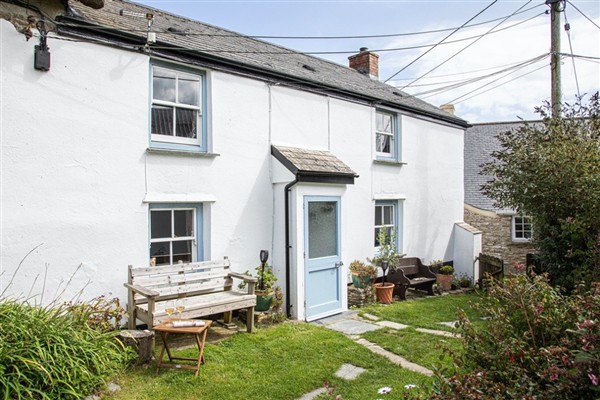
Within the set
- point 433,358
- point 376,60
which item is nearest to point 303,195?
point 433,358

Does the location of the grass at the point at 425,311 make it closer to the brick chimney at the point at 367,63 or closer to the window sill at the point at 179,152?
the window sill at the point at 179,152

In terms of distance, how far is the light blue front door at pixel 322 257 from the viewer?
8.80 meters

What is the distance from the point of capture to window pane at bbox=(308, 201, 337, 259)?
9.00m

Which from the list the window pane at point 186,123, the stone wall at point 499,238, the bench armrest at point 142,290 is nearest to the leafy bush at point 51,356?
the bench armrest at point 142,290

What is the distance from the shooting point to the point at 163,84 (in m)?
7.78

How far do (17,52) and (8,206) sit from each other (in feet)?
7.28

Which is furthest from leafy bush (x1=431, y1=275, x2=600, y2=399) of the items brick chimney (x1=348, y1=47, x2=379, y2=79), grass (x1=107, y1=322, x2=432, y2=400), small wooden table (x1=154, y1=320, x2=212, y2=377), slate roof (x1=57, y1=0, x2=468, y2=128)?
brick chimney (x1=348, y1=47, x2=379, y2=79)

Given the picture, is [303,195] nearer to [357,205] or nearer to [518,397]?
[357,205]

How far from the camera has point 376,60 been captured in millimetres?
16500

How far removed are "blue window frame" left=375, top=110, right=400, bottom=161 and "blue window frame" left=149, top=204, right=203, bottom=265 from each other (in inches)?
242

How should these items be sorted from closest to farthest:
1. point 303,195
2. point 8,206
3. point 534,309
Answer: point 534,309 < point 8,206 < point 303,195

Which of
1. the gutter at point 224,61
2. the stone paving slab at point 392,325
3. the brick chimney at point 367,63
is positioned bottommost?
the stone paving slab at point 392,325

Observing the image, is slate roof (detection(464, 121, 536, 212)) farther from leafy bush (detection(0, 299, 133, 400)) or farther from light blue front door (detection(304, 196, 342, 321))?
leafy bush (detection(0, 299, 133, 400))

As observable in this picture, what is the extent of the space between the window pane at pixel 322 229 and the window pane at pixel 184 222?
242 cm
